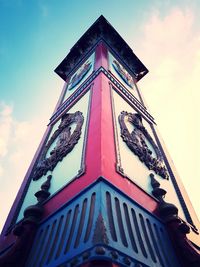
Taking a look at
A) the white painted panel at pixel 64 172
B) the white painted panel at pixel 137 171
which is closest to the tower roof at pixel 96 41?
the white painted panel at pixel 137 171

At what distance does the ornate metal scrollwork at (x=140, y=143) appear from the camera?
13.9ft

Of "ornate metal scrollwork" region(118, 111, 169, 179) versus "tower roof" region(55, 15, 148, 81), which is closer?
"ornate metal scrollwork" region(118, 111, 169, 179)

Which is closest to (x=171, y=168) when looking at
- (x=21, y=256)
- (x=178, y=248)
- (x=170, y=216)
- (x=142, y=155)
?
(x=142, y=155)

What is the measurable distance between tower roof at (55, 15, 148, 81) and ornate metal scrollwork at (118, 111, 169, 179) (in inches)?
181

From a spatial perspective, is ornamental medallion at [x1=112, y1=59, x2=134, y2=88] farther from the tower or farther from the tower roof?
the tower

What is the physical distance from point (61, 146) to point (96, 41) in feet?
18.5

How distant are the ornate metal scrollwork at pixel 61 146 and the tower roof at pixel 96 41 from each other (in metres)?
4.70

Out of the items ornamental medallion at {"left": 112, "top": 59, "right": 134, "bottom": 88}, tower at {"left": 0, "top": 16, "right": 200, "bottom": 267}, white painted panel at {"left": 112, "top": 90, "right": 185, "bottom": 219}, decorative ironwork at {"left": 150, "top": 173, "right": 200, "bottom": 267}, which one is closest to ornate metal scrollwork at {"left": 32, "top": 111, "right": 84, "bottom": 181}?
tower at {"left": 0, "top": 16, "right": 200, "bottom": 267}

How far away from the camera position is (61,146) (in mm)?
4609

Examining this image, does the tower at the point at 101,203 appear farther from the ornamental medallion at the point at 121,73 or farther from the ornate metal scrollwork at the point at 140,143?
the ornamental medallion at the point at 121,73

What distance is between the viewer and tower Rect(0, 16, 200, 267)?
7.20 feet

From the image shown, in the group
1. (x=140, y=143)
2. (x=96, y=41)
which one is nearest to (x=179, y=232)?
(x=140, y=143)

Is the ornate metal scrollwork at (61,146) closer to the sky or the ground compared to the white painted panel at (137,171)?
closer to the sky

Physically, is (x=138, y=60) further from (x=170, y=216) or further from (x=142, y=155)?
(x=170, y=216)
